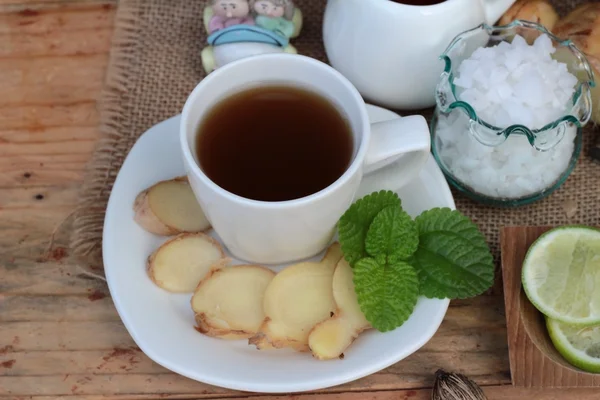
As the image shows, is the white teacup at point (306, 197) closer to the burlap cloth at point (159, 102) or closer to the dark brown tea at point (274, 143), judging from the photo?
the dark brown tea at point (274, 143)

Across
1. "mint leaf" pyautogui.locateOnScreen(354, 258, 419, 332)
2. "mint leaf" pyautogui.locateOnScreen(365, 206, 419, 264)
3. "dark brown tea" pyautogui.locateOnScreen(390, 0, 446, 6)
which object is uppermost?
"dark brown tea" pyautogui.locateOnScreen(390, 0, 446, 6)

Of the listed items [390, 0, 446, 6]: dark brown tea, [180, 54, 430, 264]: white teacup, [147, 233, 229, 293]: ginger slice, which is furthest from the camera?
[390, 0, 446, 6]: dark brown tea

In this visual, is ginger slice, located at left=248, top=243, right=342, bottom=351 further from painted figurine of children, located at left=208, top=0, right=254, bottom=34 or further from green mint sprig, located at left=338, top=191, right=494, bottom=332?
painted figurine of children, located at left=208, top=0, right=254, bottom=34

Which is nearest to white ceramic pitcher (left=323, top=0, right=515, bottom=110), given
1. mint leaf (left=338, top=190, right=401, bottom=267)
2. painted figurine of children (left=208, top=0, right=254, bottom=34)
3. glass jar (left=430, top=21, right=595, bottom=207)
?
→ glass jar (left=430, top=21, right=595, bottom=207)

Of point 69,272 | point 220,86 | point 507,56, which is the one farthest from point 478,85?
point 69,272

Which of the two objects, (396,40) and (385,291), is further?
(396,40)

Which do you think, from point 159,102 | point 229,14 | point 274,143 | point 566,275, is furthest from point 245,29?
point 566,275

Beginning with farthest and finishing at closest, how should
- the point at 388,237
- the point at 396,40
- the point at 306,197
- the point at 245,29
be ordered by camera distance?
the point at 245,29 < the point at 396,40 < the point at 388,237 < the point at 306,197

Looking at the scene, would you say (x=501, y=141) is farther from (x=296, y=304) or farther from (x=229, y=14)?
(x=229, y=14)
